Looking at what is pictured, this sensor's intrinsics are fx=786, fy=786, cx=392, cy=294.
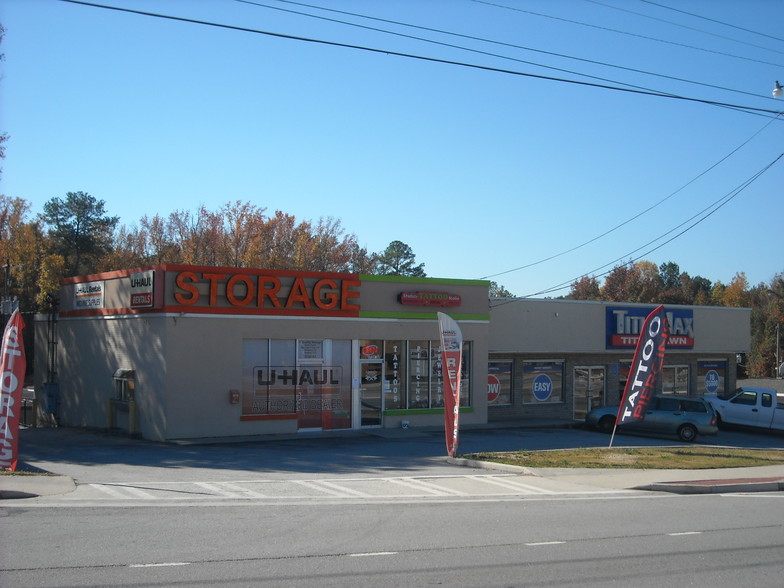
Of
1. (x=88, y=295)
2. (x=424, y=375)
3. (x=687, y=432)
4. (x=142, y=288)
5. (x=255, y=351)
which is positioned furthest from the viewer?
(x=424, y=375)

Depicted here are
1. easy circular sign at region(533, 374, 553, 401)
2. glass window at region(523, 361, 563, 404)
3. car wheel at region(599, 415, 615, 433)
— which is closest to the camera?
car wheel at region(599, 415, 615, 433)

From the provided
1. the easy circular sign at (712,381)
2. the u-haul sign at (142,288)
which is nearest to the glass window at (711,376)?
the easy circular sign at (712,381)

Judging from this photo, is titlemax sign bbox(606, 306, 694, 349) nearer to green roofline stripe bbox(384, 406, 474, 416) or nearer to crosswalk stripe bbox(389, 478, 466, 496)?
green roofline stripe bbox(384, 406, 474, 416)

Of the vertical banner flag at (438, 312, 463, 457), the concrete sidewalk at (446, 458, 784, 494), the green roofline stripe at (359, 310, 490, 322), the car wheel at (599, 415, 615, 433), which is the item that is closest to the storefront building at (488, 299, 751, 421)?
the green roofline stripe at (359, 310, 490, 322)

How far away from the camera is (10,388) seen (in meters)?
14.9

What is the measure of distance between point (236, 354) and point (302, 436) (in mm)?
3178

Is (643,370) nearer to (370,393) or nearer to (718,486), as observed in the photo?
(718,486)

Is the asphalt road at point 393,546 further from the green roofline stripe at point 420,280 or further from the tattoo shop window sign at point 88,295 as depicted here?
the tattoo shop window sign at point 88,295

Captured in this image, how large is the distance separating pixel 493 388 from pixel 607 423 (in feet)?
14.3

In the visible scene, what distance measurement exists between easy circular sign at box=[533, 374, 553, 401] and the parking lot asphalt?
4396 mm

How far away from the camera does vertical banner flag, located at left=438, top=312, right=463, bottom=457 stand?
61.0 feet

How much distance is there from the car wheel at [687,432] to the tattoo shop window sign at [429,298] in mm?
8712

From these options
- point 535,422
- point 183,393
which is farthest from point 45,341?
point 535,422

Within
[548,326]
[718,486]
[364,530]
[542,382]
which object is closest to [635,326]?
[548,326]
